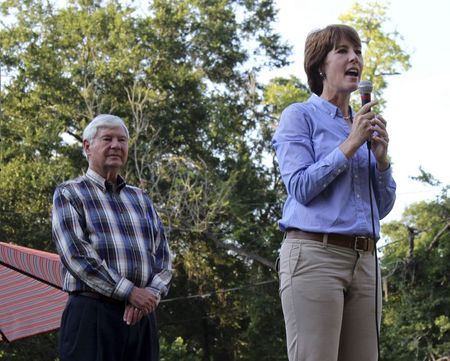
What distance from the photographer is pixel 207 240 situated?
23094 mm

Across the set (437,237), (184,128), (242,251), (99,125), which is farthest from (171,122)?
(99,125)

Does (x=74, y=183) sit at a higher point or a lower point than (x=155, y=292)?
higher

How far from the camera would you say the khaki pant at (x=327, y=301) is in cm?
289

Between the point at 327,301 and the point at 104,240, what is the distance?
→ 124 centimetres

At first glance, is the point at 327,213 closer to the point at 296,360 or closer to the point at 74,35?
the point at 296,360

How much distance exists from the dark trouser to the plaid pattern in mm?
84

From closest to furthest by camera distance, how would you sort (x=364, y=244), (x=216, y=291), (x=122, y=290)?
(x=364, y=244) < (x=122, y=290) < (x=216, y=291)

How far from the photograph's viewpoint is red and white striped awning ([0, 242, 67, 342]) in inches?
227

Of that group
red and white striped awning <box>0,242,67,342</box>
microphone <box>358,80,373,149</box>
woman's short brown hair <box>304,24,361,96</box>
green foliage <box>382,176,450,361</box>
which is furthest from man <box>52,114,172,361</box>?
green foliage <box>382,176,450,361</box>

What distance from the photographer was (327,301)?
9.48 ft

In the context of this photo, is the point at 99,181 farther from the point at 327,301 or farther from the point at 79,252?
the point at 327,301

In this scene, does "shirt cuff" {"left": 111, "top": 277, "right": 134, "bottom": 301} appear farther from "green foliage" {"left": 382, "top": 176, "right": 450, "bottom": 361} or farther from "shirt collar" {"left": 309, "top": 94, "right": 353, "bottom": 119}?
"green foliage" {"left": 382, "top": 176, "right": 450, "bottom": 361}

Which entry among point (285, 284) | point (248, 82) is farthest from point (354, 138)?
point (248, 82)

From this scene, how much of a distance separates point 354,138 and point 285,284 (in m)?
0.50
